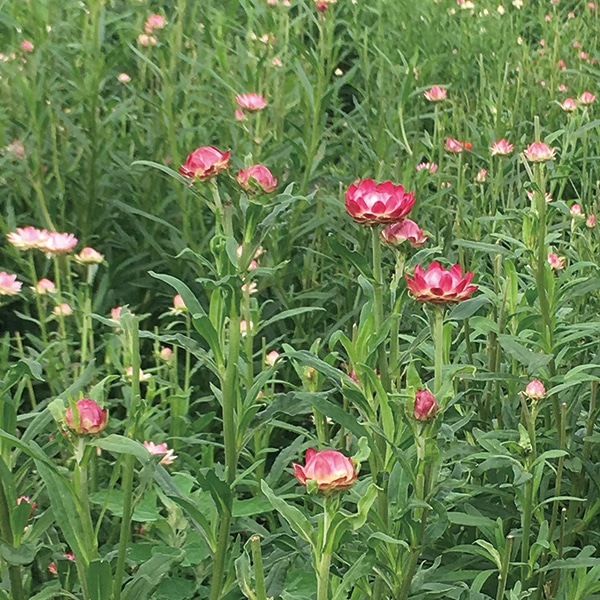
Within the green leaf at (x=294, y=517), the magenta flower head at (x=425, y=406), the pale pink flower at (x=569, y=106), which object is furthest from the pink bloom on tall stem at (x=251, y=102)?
the green leaf at (x=294, y=517)

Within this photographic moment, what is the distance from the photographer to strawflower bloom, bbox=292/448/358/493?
0.71 metres

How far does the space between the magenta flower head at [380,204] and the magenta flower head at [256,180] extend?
0.17 metres

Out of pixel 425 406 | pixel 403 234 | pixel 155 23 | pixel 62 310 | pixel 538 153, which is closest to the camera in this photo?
pixel 425 406

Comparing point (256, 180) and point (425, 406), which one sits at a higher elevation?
point (256, 180)

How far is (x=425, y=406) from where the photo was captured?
2.73 feet

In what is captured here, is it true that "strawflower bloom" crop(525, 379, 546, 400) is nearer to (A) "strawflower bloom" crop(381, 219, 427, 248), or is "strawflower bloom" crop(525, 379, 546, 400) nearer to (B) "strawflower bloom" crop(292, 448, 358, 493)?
(A) "strawflower bloom" crop(381, 219, 427, 248)

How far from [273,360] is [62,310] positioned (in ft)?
1.28

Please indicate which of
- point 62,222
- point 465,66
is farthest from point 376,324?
point 465,66

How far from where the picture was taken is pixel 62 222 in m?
1.90

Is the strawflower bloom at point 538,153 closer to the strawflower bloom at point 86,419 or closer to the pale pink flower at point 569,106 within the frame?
the strawflower bloom at point 86,419

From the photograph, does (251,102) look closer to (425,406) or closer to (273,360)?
(273,360)

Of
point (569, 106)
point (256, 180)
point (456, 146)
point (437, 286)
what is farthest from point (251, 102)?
point (437, 286)

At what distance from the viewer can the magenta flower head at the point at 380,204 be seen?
897 millimetres

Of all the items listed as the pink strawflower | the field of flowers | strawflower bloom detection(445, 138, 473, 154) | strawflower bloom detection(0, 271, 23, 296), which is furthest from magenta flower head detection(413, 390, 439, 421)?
strawflower bloom detection(445, 138, 473, 154)
